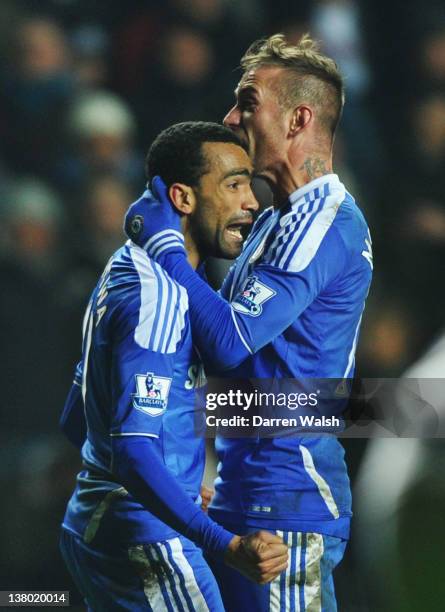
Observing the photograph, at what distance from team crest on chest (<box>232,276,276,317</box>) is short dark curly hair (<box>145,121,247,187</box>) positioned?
25 centimetres

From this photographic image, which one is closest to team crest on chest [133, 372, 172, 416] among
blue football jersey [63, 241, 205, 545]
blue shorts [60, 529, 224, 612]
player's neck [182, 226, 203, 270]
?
blue football jersey [63, 241, 205, 545]

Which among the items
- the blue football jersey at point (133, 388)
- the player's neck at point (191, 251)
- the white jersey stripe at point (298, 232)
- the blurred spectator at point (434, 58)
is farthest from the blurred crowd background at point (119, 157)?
the blue football jersey at point (133, 388)

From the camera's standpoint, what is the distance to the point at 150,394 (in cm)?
182

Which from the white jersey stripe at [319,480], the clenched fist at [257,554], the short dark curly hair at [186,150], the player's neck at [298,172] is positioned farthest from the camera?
the player's neck at [298,172]

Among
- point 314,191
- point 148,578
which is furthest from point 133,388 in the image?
point 314,191

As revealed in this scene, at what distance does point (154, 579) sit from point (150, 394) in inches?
13.8

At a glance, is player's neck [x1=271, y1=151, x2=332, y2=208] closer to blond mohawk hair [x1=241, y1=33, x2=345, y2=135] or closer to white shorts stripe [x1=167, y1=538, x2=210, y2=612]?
blond mohawk hair [x1=241, y1=33, x2=345, y2=135]

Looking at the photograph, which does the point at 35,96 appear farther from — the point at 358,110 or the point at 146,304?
the point at 146,304

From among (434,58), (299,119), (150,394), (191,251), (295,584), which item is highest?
(434,58)

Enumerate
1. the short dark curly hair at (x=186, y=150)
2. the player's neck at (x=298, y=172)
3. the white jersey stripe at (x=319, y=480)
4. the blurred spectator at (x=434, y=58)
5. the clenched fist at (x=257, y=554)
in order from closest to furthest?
the clenched fist at (x=257, y=554)
the short dark curly hair at (x=186, y=150)
the white jersey stripe at (x=319, y=480)
the player's neck at (x=298, y=172)
the blurred spectator at (x=434, y=58)

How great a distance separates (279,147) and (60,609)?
147cm

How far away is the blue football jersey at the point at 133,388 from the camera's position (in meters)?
1.83

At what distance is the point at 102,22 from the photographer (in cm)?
313

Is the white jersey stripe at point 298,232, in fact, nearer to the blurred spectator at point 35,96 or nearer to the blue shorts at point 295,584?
the blue shorts at point 295,584
